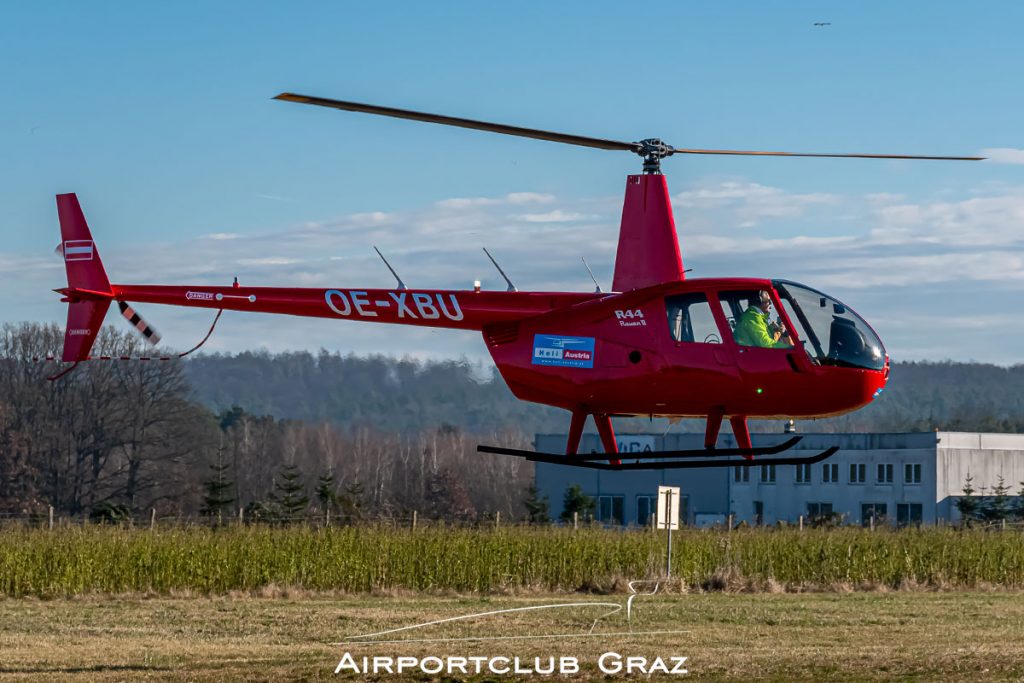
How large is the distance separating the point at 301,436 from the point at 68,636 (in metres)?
48.0

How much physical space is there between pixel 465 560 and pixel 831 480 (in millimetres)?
52276

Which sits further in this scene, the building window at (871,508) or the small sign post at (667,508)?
the building window at (871,508)

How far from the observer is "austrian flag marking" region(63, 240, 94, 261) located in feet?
51.2

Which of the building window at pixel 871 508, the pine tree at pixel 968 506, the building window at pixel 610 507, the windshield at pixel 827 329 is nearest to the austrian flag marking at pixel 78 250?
the windshield at pixel 827 329

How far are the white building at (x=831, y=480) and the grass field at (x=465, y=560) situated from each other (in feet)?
134

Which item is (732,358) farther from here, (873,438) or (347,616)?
(873,438)

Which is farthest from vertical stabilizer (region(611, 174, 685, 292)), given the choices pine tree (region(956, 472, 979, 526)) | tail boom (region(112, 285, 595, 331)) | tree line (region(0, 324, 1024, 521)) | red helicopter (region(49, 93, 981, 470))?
pine tree (region(956, 472, 979, 526))

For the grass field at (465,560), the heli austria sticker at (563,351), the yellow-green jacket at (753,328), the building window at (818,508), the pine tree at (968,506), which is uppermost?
the yellow-green jacket at (753,328)

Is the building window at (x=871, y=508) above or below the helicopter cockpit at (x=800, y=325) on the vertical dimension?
below

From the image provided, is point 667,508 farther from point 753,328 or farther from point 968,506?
point 968,506

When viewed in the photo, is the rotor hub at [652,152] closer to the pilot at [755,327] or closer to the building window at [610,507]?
the pilot at [755,327]

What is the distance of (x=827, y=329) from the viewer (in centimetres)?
1263

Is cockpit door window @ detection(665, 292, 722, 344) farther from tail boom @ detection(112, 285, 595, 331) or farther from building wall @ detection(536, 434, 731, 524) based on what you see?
building wall @ detection(536, 434, 731, 524)

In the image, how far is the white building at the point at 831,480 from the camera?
76750 mm
